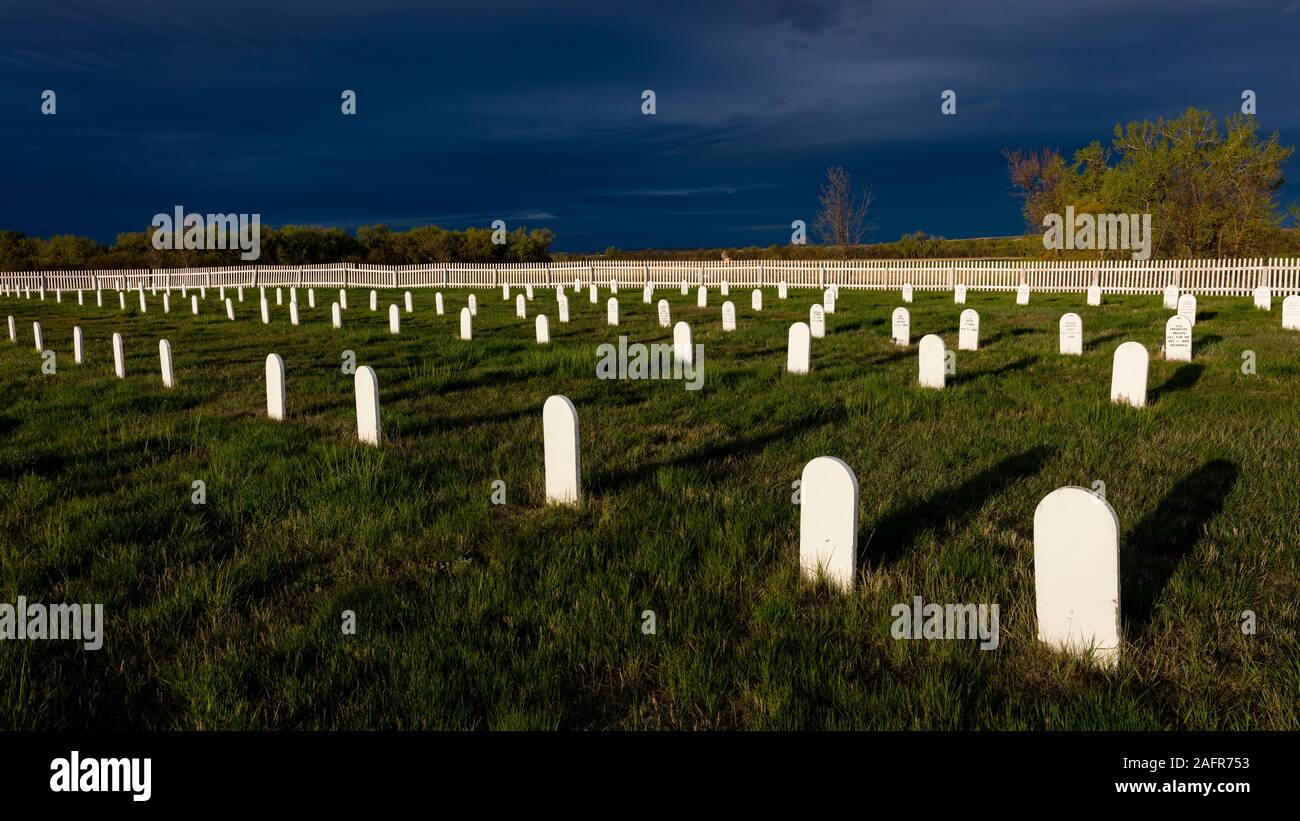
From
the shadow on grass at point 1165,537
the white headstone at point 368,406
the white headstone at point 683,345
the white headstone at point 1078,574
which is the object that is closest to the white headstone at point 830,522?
the white headstone at point 1078,574

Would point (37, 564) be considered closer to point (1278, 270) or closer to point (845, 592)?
point (845, 592)

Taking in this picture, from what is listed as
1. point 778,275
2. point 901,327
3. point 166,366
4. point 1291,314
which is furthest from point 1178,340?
point 778,275

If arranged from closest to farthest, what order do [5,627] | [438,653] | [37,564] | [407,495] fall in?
[438,653] → [5,627] → [37,564] → [407,495]

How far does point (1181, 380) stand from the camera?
31.5ft

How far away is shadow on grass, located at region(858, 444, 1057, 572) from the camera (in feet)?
14.6

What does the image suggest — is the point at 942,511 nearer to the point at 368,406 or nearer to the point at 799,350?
the point at 368,406

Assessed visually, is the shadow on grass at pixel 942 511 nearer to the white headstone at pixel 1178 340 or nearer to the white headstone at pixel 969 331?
the white headstone at pixel 1178 340

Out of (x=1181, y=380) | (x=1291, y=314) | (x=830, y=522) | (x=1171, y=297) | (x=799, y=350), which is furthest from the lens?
(x=1171, y=297)

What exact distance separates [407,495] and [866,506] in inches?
121

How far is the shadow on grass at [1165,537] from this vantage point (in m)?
3.69

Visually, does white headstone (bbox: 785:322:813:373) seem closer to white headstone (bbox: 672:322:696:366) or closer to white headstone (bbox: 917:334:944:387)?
white headstone (bbox: 672:322:696:366)

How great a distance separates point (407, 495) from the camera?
550 cm

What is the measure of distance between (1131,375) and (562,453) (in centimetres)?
622

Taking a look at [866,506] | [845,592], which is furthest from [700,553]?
[866,506]
